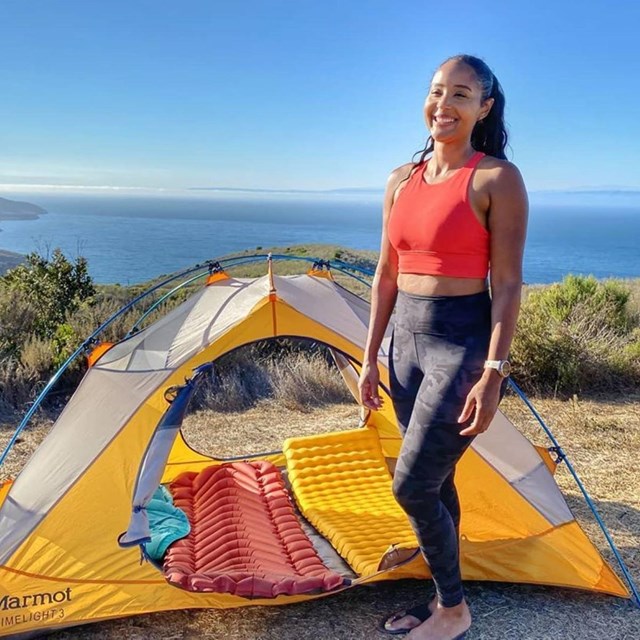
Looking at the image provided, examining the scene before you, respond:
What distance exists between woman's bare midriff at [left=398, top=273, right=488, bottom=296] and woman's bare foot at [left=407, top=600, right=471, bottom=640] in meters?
1.28

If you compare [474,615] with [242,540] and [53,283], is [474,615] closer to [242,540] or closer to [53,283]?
[242,540]

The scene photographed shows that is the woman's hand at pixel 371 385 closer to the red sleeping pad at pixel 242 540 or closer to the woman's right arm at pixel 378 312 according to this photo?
the woman's right arm at pixel 378 312

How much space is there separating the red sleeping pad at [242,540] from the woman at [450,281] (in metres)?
0.88

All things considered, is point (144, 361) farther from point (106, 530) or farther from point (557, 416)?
point (557, 416)

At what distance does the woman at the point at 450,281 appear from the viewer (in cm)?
219

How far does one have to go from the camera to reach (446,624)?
2676 mm

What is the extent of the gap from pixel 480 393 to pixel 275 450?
3.36m

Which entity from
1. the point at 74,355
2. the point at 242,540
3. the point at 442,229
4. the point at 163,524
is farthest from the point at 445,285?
the point at 74,355

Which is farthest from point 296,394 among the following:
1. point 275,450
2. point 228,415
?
point 275,450

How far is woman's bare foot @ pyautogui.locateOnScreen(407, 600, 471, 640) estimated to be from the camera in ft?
8.77

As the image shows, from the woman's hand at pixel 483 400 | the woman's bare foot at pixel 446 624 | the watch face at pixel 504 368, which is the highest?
the watch face at pixel 504 368

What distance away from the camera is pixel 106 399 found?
348 centimetres

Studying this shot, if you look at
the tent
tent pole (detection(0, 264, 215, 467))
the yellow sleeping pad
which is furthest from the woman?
tent pole (detection(0, 264, 215, 467))

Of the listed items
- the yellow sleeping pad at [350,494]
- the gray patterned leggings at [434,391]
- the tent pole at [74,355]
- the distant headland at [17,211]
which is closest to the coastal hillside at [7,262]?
the tent pole at [74,355]
